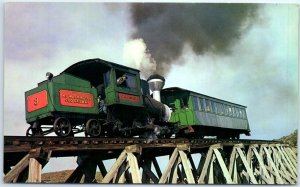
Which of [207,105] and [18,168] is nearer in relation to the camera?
[18,168]

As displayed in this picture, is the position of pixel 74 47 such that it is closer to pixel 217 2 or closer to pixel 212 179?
pixel 217 2

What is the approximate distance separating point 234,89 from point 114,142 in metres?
3.48

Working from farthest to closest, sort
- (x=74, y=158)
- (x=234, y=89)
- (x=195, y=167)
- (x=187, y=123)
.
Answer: (x=187, y=123), (x=195, y=167), (x=234, y=89), (x=74, y=158)

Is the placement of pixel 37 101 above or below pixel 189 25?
below

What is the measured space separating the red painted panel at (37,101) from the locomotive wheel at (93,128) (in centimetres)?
113

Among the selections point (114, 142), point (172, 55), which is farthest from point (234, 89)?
point (114, 142)

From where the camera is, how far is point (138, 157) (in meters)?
10.2

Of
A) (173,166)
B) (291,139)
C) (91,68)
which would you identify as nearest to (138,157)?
(173,166)

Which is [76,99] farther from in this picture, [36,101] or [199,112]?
[199,112]

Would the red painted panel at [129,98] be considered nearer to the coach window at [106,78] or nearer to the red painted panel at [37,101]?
the coach window at [106,78]

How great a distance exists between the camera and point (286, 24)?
34.5ft

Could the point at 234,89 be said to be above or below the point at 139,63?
below

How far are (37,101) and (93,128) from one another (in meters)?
1.46

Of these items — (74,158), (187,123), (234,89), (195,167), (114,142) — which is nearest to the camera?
(114,142)
